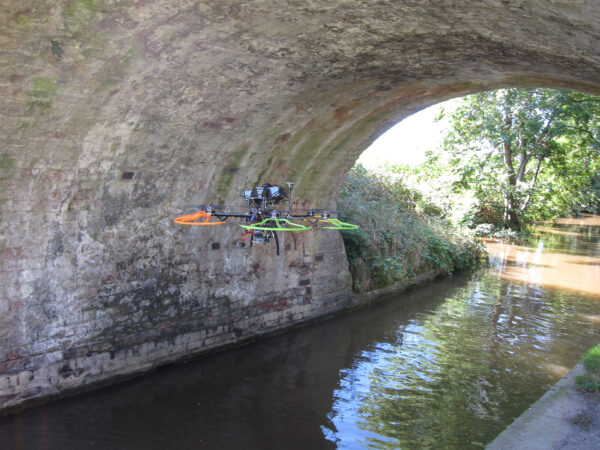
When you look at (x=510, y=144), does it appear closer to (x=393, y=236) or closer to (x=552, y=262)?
(x=552, y=262)

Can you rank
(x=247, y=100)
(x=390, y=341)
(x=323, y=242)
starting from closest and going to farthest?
(x=247, y=100) < (x=390, y=341) < (x=323, y=242)

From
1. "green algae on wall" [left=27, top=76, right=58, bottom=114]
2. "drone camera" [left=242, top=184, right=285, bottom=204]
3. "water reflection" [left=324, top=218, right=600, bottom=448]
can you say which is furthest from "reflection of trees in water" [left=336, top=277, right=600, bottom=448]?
"green algae on wall" [left=27, top=76, right=58, bottom=114]

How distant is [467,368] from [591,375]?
1979mm

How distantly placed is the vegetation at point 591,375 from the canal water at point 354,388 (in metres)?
0.88

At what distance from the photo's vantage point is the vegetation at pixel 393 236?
10793 mm

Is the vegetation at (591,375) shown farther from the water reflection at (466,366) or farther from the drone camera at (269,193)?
the drone camera at (269,193)

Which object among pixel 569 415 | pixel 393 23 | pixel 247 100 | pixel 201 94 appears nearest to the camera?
pixel 393 23

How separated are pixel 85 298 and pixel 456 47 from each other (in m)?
5.17

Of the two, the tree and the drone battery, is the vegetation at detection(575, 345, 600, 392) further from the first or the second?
the tree

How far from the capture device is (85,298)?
5895mm

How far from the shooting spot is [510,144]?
22219mm

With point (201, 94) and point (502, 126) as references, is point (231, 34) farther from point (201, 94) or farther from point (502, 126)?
point (502, 126)

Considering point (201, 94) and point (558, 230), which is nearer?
point (201, 94)

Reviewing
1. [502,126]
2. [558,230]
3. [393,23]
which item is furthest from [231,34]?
[558,230]
